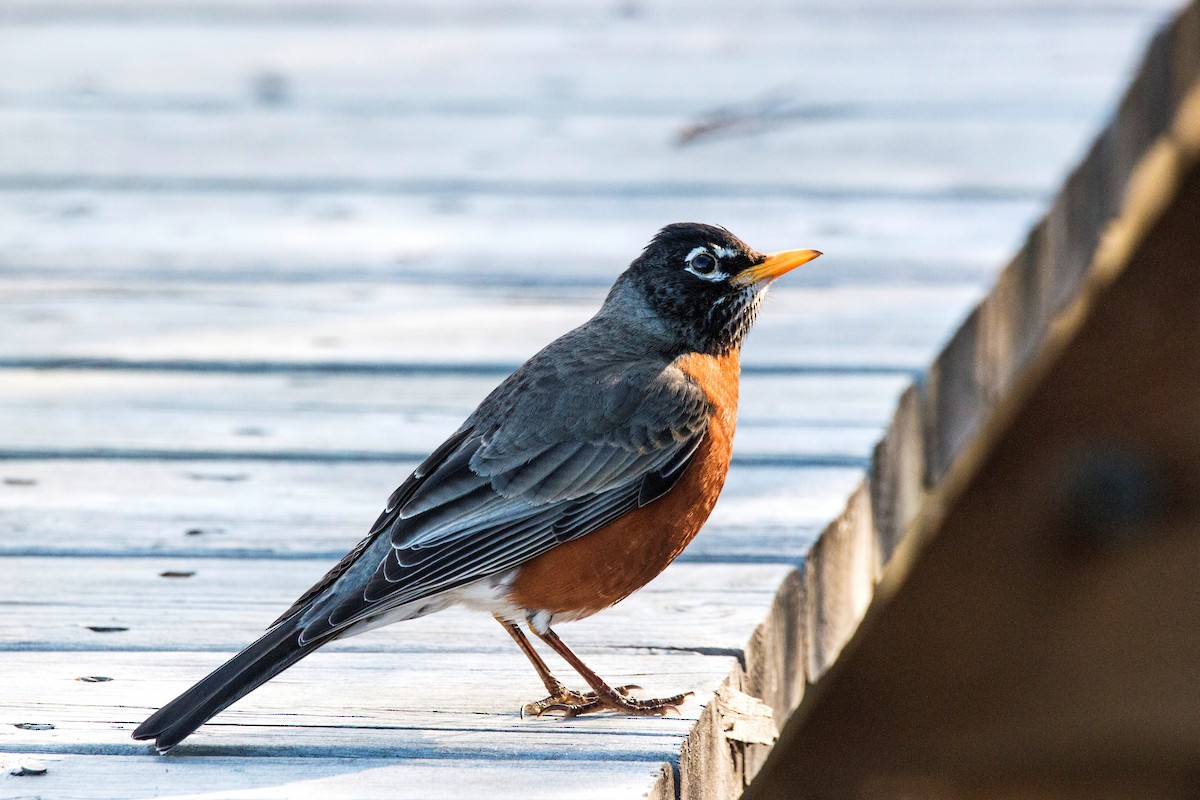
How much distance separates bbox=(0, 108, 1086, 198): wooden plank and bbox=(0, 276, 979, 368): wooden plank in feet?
3.28

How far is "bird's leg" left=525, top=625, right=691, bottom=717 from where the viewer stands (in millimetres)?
2326

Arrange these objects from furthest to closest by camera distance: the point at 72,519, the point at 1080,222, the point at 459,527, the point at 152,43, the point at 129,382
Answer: the point at 152,43, the point at 1080,222, the point at 129,382, the point at 72,519, the point at 459,527

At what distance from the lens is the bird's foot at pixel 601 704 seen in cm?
232

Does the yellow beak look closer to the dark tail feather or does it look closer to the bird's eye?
the bird's eye

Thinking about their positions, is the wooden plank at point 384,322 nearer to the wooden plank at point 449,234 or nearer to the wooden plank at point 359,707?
the wooden plank at point 449,234

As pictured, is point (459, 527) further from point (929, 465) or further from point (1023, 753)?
point (1023, 753)

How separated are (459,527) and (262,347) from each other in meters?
1.62

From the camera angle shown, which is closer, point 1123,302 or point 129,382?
point 129,382

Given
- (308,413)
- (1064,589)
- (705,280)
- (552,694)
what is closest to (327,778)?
(552,694)

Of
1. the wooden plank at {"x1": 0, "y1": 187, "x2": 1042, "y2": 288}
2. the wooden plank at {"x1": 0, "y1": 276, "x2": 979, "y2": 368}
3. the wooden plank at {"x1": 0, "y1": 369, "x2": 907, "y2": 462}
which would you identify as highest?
the wooden plank at {"x1": 0, "y1": 187, "x2": 1042, "y2": 288}

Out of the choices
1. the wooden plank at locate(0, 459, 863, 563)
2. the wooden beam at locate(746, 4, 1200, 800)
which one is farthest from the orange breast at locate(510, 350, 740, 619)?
the wooden beam at locate(746, 4, 1200, 800)

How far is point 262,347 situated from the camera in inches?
160

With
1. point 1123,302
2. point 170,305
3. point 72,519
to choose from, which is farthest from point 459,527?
point 1123,302

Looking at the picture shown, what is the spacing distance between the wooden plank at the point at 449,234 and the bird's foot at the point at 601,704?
6.88ft
